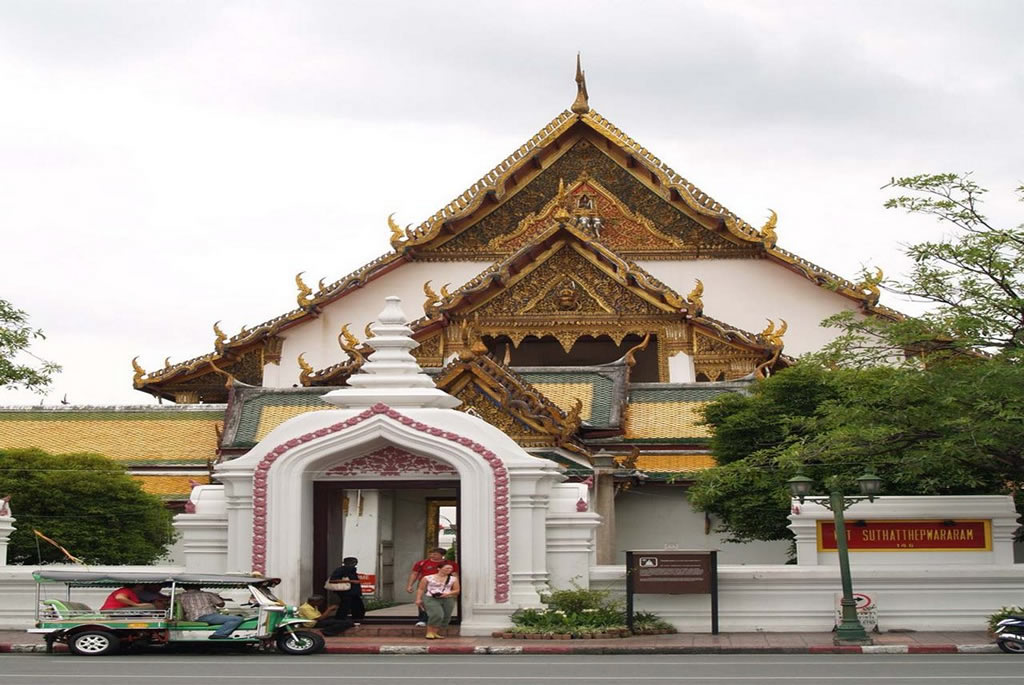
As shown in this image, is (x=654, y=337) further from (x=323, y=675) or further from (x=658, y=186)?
(x=323, y=675)

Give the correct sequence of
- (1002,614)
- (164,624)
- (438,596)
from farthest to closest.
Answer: (438,596), (1002,614), (164,624)

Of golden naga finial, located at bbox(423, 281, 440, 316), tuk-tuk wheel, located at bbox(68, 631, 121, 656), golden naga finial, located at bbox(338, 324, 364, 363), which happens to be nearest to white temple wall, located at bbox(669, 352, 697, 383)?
golden naga finial, located at bbox(423, 281, 440, 316)

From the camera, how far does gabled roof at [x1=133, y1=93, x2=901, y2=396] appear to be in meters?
33.1

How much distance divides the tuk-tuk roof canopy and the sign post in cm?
350

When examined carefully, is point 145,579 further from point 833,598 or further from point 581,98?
point 581,98

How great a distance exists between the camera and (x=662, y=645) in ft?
54.6

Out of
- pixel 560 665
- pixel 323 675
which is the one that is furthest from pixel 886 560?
pixel 323 675

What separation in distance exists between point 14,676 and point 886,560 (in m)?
8.63

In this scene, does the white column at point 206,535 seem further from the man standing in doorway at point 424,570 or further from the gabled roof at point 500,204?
the gabled roof at point 500,204

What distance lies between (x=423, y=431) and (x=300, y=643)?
8.80 feet

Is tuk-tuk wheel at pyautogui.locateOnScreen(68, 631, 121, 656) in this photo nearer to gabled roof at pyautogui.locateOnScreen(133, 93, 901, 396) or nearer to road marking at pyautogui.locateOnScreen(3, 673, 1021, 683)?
road marking at pyautogui.locateOnScreen(3, 673, 1021, 683)

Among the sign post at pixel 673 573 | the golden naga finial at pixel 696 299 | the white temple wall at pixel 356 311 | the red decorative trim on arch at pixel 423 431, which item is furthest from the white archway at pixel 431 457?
the white temple wall at pixel 356 311

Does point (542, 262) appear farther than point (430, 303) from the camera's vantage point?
Yes

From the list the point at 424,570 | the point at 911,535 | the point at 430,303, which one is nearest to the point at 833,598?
the point at 911,535
